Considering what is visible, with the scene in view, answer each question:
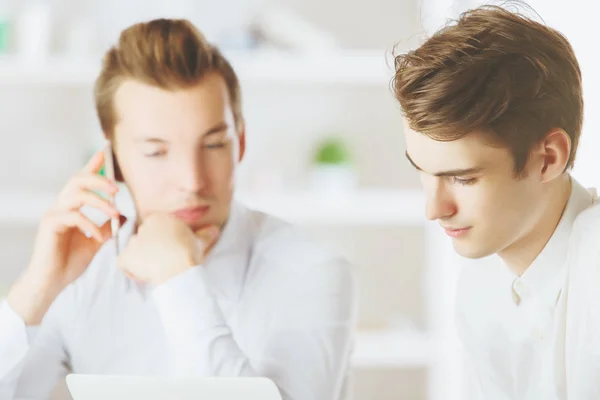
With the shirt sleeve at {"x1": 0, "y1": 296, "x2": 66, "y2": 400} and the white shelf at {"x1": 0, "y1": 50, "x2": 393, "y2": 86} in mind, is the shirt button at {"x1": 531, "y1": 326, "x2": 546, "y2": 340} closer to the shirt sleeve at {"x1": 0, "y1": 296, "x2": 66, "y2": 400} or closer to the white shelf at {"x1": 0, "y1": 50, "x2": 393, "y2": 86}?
the shirt sleeve at {"x1": 0, "y1": 296, "x2": 66, "y2": 400}

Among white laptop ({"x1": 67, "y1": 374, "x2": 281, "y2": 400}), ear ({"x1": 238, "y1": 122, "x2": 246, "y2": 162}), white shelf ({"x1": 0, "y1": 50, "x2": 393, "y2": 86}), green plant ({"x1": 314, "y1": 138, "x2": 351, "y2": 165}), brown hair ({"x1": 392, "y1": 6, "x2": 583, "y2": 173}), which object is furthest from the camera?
green plant ({"x1": 314, "y1": 138, "x2": 351, "y2": 165})

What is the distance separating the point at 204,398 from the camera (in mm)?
833

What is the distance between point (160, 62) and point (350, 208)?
2.04 feet

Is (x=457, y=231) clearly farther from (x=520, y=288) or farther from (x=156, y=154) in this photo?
(x=156, y=154)

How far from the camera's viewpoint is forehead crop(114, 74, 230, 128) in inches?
35.2

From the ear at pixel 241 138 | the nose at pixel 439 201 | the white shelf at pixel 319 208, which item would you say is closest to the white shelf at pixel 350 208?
the white shelf at pixel 319 208

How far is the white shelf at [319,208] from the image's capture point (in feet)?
4.57

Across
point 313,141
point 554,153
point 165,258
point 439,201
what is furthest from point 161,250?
point 313,141

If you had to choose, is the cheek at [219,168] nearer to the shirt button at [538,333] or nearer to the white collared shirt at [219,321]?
the white collared shirt at [219,321]

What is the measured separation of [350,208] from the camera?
1436 mm

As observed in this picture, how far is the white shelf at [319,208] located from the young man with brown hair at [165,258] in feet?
1.53

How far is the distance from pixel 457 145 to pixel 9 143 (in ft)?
3.29

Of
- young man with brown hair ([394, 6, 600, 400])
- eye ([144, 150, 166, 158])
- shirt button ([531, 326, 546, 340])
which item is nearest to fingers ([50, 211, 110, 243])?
eye ([144, 150, 166, 158])

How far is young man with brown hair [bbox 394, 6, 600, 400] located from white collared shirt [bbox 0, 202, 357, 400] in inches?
8.3
